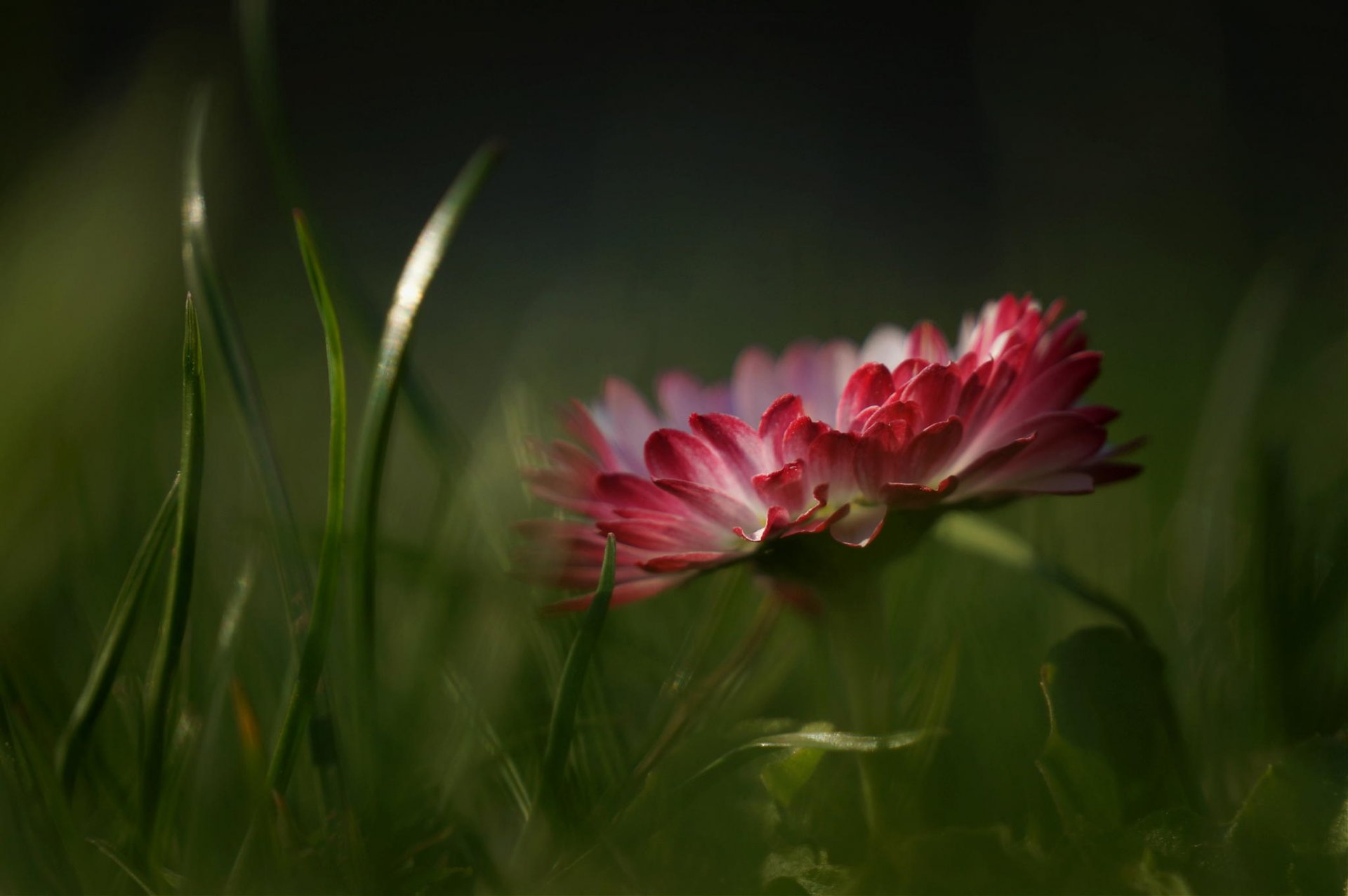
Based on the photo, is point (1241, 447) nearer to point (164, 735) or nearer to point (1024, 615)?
point (1024, 615)

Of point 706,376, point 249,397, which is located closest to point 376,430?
point 249,397

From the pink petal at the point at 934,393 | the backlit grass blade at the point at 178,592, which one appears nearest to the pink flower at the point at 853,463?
the pink petal at the point at 934,393

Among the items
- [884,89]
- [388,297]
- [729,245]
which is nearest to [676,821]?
[388,297]

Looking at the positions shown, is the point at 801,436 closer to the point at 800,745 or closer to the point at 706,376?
the point at 800,745

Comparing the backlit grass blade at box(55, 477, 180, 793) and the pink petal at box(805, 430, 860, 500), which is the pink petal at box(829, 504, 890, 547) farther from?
the backlit grass blade at box(55, 477, 180, 793)

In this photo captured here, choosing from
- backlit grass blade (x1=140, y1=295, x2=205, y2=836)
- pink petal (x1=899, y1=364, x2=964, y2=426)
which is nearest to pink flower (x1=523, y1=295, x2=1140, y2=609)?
pink petal (x1=899, y1=364, x2=964, y2=426)

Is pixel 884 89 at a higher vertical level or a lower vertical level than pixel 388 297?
higher
